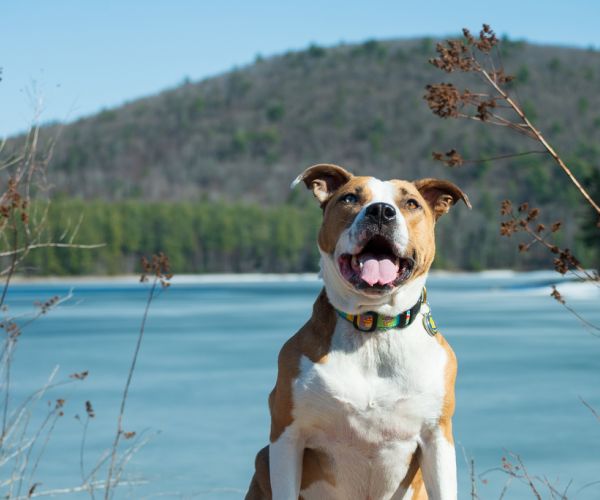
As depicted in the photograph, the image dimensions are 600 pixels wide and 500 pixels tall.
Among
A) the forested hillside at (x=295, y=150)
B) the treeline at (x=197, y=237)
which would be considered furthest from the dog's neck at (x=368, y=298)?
the forested hillside at (x=295, y=150)

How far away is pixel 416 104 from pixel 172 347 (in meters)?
148

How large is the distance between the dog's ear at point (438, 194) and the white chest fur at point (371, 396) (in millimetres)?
517

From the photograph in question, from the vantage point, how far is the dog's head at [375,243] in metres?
3.49

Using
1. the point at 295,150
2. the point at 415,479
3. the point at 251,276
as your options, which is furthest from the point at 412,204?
the point at 295,150

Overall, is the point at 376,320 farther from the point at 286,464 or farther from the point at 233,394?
the point at 233,394

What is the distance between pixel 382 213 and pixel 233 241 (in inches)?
3681

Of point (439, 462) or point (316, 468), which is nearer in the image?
point (439, 462)

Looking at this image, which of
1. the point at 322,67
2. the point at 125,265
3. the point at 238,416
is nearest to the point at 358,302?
the point at 238,416

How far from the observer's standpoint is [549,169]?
134250 mm

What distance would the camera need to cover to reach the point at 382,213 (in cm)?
349

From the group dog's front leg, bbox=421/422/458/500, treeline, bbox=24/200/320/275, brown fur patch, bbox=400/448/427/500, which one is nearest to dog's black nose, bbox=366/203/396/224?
dog's front leg, bbox=421/422/458/500

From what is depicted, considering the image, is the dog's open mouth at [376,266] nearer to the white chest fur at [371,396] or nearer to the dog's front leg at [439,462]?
the white chest fur at [371,396]

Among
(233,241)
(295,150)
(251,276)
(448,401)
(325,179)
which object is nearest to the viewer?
(448,401)

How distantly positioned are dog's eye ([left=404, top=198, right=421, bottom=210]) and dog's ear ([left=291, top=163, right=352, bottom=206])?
30 cm
